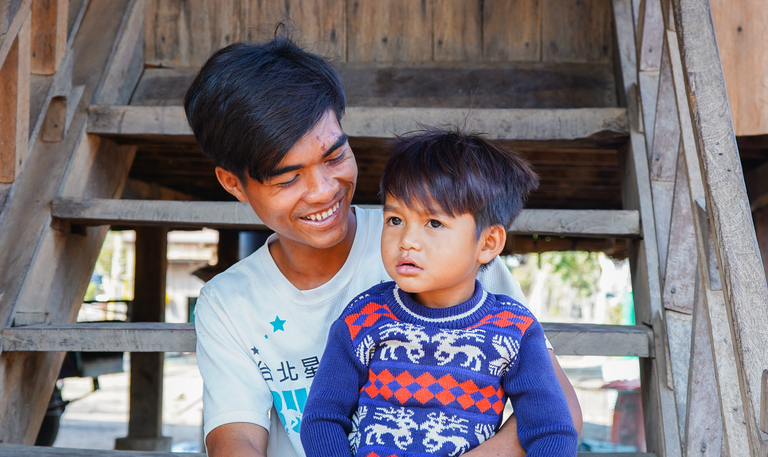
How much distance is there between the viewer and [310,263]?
1521 mm

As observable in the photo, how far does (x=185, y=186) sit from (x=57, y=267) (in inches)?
125

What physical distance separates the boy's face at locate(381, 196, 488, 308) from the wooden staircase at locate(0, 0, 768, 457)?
48cm

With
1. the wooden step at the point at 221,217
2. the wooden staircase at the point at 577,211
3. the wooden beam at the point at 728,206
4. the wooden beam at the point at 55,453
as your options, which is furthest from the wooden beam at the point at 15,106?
the wooden beam at the point at 728,206

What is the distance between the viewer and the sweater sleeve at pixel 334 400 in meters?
1.15

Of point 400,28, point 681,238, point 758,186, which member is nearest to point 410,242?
point 681,238

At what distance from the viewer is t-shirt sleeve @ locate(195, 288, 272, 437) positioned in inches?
Answer: 53.9

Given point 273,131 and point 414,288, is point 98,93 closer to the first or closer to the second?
point 273,131

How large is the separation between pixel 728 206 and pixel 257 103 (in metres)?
0.93

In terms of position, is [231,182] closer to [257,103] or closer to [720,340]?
[257,103]

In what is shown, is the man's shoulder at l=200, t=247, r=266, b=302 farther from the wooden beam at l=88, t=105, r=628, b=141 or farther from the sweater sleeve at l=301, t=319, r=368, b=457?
the wooden beam at l=88, t=105, r=628, b=141

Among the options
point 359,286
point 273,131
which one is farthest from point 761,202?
point 273,131

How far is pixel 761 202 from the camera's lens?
130 inches

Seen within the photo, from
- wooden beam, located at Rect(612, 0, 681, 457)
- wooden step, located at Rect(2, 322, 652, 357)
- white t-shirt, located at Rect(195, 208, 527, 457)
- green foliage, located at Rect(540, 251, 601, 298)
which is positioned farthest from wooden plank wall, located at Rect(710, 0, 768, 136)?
green foliage, located at Rect(540, 251, 601, 298)

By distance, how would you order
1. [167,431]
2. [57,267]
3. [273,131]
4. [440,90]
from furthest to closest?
[167,431]
[440,90]
[57,267]
[273,131]
